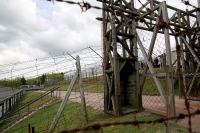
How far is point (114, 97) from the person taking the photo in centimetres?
633

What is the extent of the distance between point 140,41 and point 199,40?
6.54 m

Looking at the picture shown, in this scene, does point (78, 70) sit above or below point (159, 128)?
above

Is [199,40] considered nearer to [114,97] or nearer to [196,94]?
[196,94]

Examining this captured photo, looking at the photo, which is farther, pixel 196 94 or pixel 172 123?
pixel 196 94

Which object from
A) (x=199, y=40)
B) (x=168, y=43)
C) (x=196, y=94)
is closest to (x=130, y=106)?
(x=168, y=43)

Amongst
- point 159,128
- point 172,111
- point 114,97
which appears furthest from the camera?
point 114,97

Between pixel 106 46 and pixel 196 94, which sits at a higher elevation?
pixel 106 46

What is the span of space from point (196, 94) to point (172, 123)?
693cm

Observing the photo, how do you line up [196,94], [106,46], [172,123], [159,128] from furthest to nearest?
[196,94], [106,46], [172,123], [159,128]

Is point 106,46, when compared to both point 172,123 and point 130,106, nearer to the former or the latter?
point 130,106

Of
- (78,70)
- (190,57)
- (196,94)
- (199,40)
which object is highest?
(199,40)

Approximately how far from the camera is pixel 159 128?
4.47 metres

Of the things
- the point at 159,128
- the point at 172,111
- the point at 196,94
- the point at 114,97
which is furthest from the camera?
the point at 196,94

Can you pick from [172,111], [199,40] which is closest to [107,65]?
[172,111]
